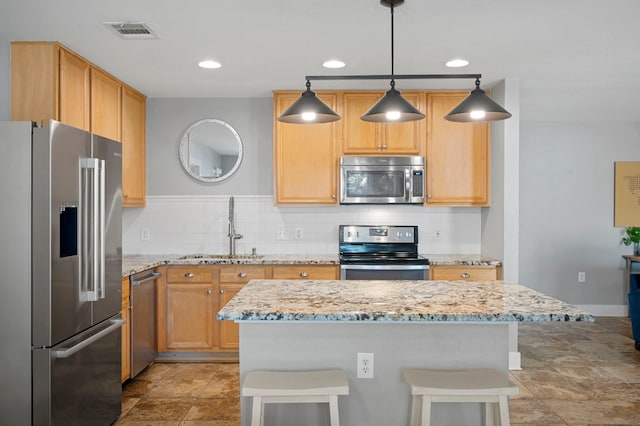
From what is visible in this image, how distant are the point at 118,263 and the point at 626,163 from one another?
5747mm

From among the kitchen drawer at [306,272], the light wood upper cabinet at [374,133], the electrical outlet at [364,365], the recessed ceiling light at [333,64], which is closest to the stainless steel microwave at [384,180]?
the light wood upper cabinet at [374,133]

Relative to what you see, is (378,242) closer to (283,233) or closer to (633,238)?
(283,233)

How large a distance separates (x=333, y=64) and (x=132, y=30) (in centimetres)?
136

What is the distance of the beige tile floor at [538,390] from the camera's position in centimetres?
312

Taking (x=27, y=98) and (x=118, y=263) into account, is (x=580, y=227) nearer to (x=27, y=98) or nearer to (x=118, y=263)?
(x=118, y=263)

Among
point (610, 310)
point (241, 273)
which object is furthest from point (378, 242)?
point (610, 310)

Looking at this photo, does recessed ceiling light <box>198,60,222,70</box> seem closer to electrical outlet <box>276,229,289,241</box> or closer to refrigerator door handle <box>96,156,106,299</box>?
refrigerator door handle <box>96,156,106,299</box>

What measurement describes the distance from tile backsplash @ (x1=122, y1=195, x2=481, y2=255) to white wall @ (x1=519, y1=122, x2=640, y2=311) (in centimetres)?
195

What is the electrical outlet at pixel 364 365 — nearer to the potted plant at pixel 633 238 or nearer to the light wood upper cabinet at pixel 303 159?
the light wood upper cabinet at pixel 303 159

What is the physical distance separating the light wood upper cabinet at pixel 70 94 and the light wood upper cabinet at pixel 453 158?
2.53 m

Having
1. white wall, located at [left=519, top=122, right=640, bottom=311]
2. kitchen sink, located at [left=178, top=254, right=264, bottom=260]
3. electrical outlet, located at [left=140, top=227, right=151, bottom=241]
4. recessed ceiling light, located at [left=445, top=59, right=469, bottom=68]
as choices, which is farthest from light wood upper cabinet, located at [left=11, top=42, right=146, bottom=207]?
white wall, located at [left=519, top=122, right=640, bottom=311]

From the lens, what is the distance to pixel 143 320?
386 cm

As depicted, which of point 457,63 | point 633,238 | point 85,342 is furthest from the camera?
point 633,238

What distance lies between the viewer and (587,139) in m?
6.11
